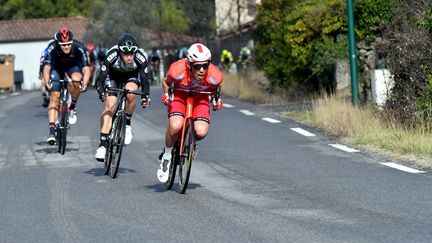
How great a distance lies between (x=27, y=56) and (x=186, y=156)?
279 feet

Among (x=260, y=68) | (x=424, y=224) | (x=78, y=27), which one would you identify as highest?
(x=78, y=27)

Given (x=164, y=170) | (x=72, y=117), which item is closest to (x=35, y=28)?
(x=72, y=117)

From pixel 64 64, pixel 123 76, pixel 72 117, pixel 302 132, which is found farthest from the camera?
pixel 302 132

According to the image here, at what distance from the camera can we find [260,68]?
32.7m

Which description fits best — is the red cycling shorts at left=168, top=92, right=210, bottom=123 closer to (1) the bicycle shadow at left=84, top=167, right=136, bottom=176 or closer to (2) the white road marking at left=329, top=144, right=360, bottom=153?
(1) the bicycle shadow at left=84, top=167, right=136, bottom=176

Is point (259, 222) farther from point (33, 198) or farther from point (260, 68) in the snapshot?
point (260, 68)

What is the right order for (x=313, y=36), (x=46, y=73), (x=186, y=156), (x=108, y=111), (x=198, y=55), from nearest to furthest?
(x=198, y=55) < (x=186, y=156) < (x=108, y=111) < (x=46, y=73) < (x=313, y=36)

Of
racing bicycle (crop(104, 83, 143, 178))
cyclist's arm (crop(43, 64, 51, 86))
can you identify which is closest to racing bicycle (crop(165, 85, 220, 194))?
racing bicycle (crop(104, 83, 143, 178))

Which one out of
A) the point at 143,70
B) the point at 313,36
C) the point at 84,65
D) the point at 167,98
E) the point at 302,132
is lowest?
the point at 302,132

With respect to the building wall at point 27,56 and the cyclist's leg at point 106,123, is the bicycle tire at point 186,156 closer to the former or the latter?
the cyclist's leg at point 106,123

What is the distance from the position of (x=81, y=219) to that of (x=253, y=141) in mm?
7861

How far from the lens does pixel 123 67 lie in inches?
500

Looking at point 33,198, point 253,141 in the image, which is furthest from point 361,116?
point 33,198

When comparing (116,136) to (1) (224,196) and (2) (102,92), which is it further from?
(1) (224,196)
